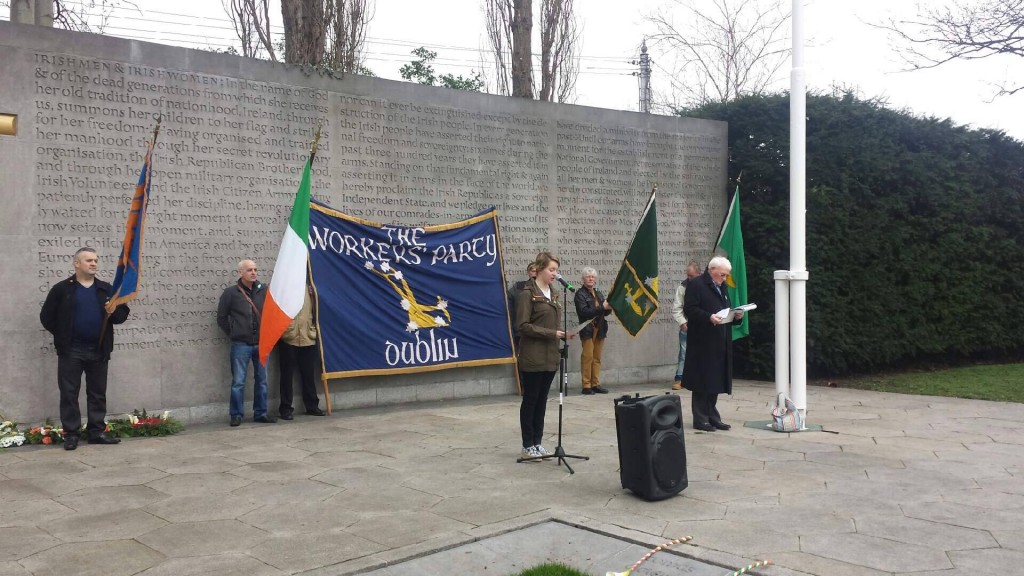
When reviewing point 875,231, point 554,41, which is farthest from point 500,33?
point 875,231

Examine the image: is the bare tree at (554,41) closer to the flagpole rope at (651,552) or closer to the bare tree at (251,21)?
the bare tree at (251,21)

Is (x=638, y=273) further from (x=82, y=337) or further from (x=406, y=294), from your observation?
(x=82, y=337)

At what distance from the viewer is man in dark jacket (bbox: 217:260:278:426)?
335 inches

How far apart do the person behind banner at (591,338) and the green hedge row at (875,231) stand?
2.69 meters

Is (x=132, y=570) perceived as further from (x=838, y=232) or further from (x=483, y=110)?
(x=838, y=232)

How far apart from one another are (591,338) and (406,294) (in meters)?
2.63

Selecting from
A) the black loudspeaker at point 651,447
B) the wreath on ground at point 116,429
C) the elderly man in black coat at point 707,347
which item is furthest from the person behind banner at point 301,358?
the black loudspeaker at point 651,447

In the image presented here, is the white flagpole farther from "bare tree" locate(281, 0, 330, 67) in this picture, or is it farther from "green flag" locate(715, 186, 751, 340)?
"bare tree" locate(281, 0, 330, 67)

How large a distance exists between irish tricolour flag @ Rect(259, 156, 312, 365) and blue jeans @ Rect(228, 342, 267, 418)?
1000 mm

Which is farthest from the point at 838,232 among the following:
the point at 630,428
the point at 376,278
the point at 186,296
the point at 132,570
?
the point at 132,570

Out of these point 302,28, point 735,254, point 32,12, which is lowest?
point 735,254

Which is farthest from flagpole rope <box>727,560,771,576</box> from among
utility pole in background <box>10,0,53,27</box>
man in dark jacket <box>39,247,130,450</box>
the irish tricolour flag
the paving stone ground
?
utility pole in background <box>10,0,53,27</box>

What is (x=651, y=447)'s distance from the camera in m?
5.53

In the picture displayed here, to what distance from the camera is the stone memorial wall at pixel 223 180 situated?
7.79 metres
